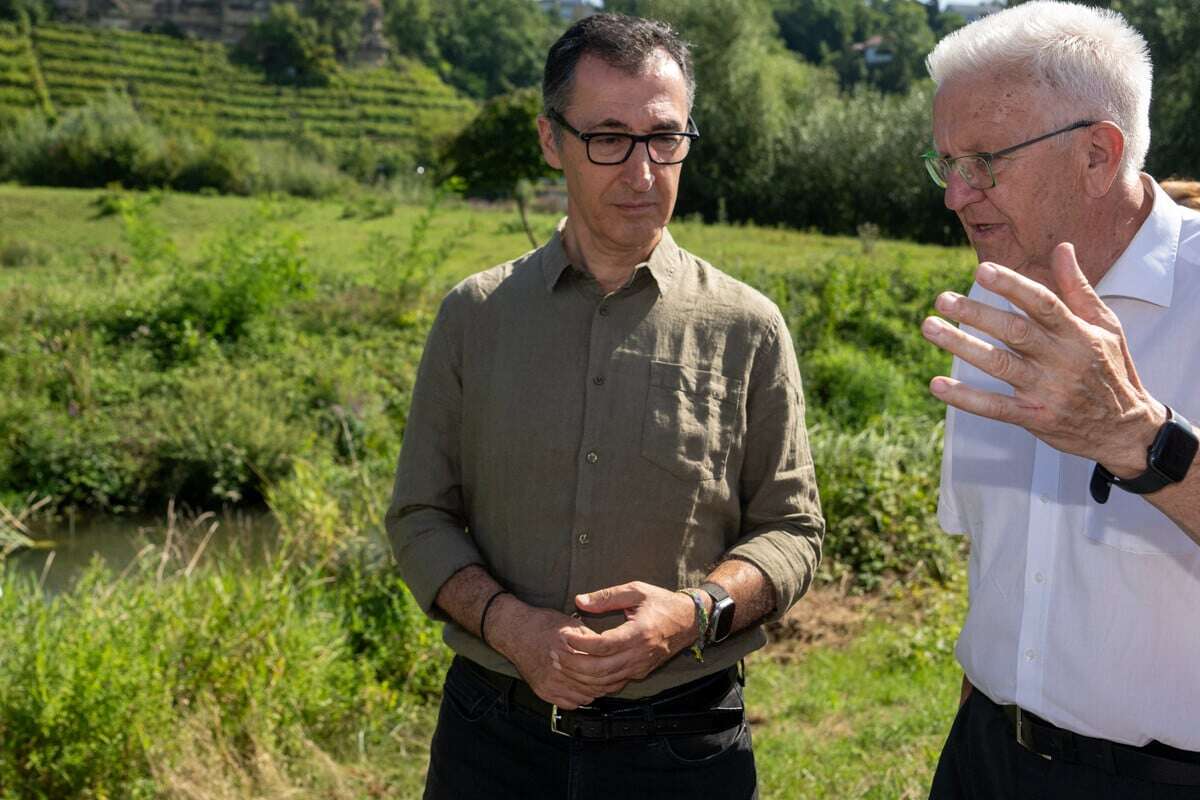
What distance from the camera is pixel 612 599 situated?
1.97 metres

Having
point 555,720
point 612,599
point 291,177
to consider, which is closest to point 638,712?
point 555,720

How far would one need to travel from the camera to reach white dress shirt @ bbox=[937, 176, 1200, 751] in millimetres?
1675

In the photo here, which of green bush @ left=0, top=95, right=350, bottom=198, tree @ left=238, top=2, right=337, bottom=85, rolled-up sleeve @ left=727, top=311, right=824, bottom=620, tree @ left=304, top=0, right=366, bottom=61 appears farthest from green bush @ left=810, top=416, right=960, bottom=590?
tree @ left=304, top=0, right=366, bottom=61

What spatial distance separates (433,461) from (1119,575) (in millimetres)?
1214

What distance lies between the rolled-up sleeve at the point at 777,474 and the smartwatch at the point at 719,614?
0.13m

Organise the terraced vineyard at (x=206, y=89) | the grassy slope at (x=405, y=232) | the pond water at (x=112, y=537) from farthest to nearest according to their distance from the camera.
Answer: the terraced vineyard at (x=206, y=89) → the grassy slope at (x=405, y=232) → the pond water at (x=112, y=537)

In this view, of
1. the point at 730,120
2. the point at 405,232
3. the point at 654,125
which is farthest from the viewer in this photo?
the point at 730,120

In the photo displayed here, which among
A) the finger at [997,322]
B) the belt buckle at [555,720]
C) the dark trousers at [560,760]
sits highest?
the finger at [997,322]

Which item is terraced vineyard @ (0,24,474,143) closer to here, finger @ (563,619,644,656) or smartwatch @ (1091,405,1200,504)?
finger @ (563,619,644,656)

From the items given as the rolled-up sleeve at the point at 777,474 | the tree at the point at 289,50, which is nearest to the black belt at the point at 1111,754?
the rolled-up sleeve at the point at 777,474

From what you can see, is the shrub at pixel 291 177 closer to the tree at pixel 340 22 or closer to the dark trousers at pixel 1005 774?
the dark trousers at pixel 1005 774

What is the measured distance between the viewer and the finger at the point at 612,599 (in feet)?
6.43

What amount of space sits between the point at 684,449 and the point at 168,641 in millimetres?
2866

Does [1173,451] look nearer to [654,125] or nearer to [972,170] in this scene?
[972,170]
